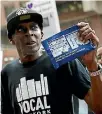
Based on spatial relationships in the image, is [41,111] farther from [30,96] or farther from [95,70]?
[95,70]

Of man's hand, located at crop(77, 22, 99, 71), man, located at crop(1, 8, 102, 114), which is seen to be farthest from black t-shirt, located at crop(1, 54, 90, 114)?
man's hand, located at crop(77, 22, 99, 71)

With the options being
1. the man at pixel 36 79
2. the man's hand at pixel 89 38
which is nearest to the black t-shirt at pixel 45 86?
the man at pixel 36 79

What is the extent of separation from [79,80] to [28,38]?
0.28 meters

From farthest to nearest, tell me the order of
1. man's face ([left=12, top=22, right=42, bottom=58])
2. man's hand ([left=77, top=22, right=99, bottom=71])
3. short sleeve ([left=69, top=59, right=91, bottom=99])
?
man's face ([left=12, top=22, right=42, bottom=58]) → short sleeve ([left=69, top=59, right=91, bottom=99]) → man's hand ([left=77, top=22, right=99, bottom=71])

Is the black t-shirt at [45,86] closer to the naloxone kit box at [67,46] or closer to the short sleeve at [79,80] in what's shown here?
the short sleeve at [79,80]

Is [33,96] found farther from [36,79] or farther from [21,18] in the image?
[21,18]

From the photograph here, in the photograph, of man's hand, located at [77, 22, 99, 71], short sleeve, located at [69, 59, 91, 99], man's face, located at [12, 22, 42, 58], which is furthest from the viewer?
man's face, located at [12, 22, 42, 58]

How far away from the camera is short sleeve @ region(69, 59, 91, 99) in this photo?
105cm

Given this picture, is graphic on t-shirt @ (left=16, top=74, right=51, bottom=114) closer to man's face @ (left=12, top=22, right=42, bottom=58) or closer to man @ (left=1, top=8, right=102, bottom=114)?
man @ (left=1, top=8, right=102, bottom=114)

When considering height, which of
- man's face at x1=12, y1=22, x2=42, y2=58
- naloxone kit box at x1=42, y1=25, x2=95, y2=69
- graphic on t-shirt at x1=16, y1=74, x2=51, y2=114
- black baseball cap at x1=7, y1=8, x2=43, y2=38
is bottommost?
graphic on t-shirt at x1=16, y1=74, x2=51, y2=114

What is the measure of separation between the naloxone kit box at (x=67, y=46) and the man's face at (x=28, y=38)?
0.62 ft

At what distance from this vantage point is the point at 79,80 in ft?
3.49

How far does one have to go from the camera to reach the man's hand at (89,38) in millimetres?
936

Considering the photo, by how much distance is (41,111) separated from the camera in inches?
44.0
